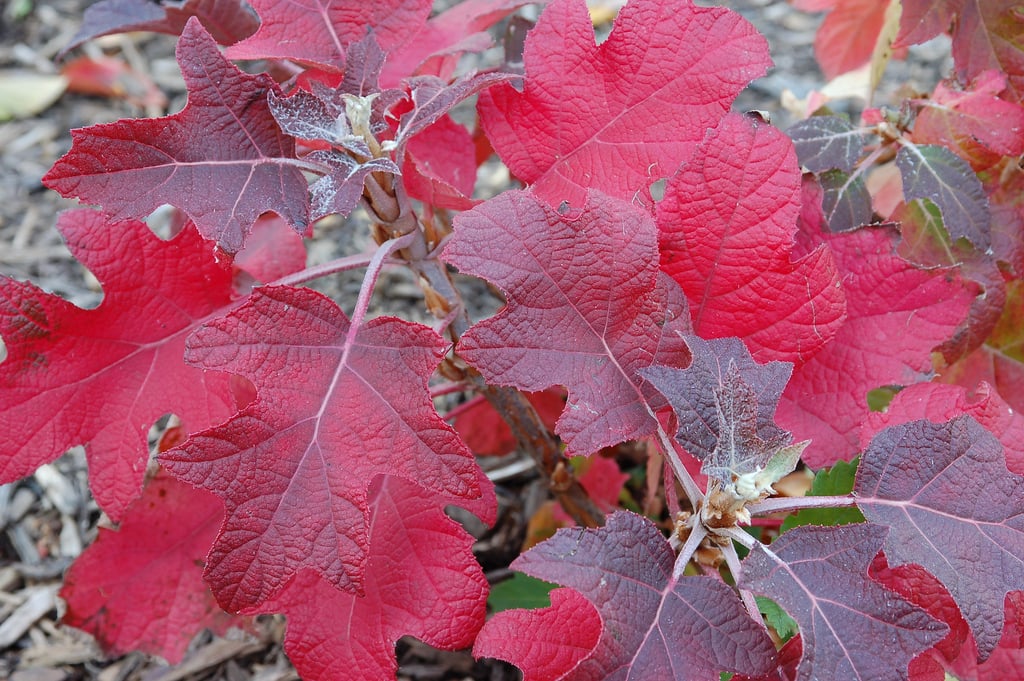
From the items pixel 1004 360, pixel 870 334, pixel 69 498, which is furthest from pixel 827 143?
pixel 69 498

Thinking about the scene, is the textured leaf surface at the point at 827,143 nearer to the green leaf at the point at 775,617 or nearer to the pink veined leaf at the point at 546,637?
the green leaf at the point at 775,617

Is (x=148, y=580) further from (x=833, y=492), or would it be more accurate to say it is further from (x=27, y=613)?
(x=833, y=492)

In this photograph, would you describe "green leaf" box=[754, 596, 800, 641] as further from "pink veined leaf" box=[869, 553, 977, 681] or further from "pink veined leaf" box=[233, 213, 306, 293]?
"pink veined leaf" box=[233, 213, 306, 293]

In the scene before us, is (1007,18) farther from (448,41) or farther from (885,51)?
(448,41)

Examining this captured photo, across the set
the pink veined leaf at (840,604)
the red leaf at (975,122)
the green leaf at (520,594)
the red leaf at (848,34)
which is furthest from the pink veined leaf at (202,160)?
the red leaf at (848,34)

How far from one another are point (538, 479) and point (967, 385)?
2.69ft

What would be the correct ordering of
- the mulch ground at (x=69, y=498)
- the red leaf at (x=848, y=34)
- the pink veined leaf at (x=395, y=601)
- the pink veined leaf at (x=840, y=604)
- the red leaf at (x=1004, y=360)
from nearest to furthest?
the pink veined leaf at (x=840, y=604) → the pink veined leaf at (x=395, y=601) → the red leaf at (x=1004, y=360) → the mulch ground at (x=69, y=498) → the red leaf at (x=848, y=34)

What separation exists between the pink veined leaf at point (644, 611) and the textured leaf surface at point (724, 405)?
111 millimetres

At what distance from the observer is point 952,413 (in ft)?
3.18

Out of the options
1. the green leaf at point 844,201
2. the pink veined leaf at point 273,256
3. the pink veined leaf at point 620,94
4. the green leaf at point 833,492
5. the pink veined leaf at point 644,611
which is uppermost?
the pink veined leaf at point 620,94

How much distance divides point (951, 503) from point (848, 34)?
3.71 ft

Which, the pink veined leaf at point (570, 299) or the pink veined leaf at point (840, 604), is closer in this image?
the pink veined leaf at point (840, 604)

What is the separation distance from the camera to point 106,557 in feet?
3.92

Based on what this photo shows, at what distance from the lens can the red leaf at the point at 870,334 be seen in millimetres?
1025
